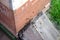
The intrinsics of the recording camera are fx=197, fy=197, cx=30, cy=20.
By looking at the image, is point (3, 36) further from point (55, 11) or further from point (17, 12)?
point (55, 11)

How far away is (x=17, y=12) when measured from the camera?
2.03 meters

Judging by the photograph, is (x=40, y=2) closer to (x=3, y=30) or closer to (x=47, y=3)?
(x=47, y=3)

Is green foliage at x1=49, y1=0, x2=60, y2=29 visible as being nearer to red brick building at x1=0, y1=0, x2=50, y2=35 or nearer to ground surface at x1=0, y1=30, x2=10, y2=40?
red brick building at x1=0, y1=0, x2=50, y2=35

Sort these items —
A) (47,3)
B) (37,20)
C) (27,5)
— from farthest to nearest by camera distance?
(47,3) → (37,20) → (27,5)

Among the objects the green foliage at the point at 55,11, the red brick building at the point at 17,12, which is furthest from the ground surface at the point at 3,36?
the green foliage at the point at 55,11

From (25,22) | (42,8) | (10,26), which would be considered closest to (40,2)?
(42,8)

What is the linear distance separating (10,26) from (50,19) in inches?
27.6

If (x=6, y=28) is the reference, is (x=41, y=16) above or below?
above

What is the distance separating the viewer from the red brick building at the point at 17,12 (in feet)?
6.47

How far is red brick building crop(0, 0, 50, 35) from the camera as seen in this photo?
1972mm

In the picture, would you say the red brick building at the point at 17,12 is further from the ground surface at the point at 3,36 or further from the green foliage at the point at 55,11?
the green foliage at the point at 55,11

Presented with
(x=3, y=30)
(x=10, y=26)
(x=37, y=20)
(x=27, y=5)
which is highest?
(x=27, y=5)

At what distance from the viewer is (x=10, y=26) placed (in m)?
2.27

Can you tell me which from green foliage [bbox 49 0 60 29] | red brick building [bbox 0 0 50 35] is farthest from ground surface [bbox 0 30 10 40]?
green foliage [bbox 49 0 60 29]
